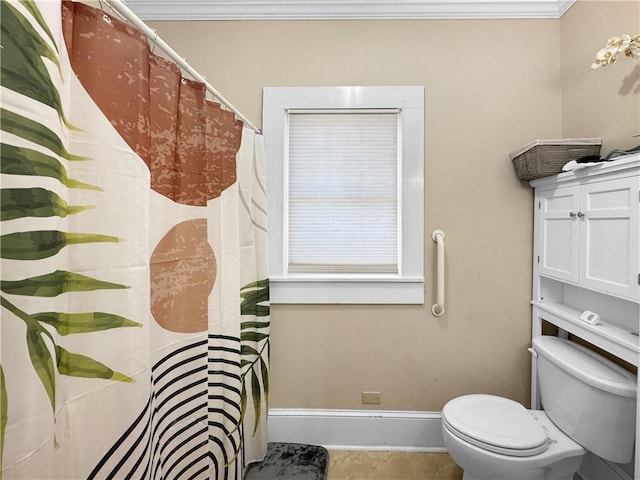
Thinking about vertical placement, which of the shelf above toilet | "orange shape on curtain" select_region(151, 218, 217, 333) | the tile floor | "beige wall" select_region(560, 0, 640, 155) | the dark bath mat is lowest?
the tile floor

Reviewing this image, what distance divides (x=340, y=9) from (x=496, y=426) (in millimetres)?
2201

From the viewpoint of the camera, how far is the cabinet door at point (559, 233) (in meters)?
1.46

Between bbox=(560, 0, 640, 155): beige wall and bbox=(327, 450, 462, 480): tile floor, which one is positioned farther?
bbox=(327, 450, 462, 480): tile floor

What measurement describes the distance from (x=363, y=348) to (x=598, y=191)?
4.33 feet

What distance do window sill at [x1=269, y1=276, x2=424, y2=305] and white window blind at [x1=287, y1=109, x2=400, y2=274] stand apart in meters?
0.07

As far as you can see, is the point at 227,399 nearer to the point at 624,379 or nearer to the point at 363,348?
the point at 363,348

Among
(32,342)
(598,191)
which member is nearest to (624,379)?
(598,191)

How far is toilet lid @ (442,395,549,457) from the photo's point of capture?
50.1 inches

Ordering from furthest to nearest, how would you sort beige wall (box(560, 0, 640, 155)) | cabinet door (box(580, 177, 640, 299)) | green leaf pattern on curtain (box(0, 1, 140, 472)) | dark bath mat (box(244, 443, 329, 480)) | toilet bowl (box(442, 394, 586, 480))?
dark bath mat (box(244, 443, 329, 480)) < beige wall (box(560, 0, 640, 155)) < toilet bowl (box(442, 394, 586, 480)) < cabinet door (box(580, 177, 640, 299)) < green leaf pattern on curtain (box(0, 1, 140, 472))

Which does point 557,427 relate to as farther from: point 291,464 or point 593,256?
point 291,464

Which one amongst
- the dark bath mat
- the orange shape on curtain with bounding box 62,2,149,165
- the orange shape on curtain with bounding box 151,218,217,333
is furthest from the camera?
the dark bath mat

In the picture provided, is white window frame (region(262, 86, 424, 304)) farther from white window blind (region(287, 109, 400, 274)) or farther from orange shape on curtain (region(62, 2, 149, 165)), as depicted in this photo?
orange shape on curtain (region(62, 2, 149, 165))

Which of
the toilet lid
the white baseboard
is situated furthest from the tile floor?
the toilet lid

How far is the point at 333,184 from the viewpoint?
1867 millimetres
